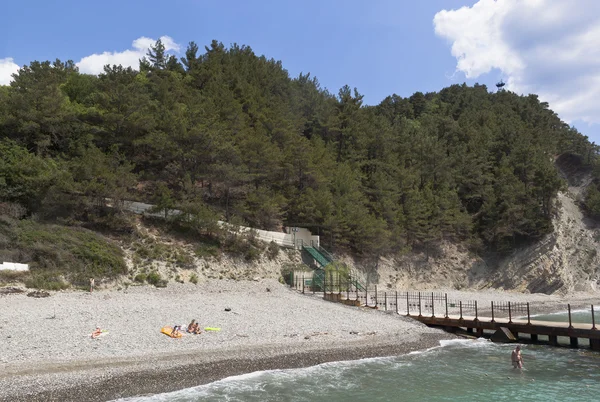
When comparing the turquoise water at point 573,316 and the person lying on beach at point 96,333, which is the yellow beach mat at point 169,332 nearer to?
the person lying on beach at point 96,333

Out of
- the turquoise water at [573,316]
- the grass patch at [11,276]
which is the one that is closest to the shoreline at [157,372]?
the grass patch at [11,276]

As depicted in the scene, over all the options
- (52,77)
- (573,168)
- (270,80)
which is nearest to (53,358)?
(52,77)

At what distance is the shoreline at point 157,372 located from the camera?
42.5 feet

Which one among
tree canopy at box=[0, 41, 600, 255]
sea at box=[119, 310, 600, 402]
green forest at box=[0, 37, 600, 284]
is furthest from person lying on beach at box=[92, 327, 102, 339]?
tree canopy at box=[0, 41, 600, 255]

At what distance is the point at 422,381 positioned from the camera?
16953mm

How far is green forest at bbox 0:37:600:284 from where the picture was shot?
33750mm

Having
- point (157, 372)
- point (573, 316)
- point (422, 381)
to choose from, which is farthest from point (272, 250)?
point (573, 316)

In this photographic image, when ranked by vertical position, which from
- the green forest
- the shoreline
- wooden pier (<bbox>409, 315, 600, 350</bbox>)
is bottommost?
the shoreline

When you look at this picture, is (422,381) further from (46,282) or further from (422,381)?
(46,282)

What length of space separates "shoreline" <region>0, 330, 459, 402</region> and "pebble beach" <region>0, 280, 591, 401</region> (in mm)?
31

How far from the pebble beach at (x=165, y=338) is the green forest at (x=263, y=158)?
976 cm

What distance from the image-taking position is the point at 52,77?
39719 millimetres

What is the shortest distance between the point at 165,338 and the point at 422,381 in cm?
1074

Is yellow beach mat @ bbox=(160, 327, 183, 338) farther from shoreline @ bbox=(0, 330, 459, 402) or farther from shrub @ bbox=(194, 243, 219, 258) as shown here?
shrub @ bbox=(194, 243, 219, 258)
